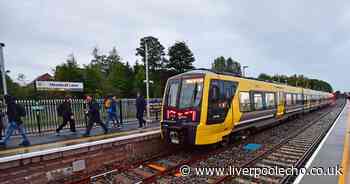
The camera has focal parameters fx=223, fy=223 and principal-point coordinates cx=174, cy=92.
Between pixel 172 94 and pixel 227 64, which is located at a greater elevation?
pixel 227 64

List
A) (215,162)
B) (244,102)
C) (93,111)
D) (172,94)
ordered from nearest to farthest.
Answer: (215,162)
(172,94)
(93,111)
(244,102)

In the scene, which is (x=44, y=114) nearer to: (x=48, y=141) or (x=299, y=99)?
(x=48, y=141)

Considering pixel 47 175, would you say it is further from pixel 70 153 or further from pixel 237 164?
pixel 237 164

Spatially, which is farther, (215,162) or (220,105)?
(220,105)

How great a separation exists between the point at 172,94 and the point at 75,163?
12.8 ft

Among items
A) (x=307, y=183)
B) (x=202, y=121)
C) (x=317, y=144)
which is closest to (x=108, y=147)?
(x=202, y=121)

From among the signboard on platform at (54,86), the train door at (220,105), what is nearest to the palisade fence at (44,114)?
the signboard on platform at (54,86)

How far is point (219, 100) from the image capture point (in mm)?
7828

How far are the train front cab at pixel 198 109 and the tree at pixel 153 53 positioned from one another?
142 ft

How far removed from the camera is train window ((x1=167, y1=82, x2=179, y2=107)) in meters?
8.12

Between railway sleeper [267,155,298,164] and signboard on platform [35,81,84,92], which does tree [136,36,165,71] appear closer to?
signboard on platform [35,81,84,92]

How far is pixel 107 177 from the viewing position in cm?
602

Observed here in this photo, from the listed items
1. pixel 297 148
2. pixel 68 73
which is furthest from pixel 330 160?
pixel 68 73

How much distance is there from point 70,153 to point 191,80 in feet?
14.3
